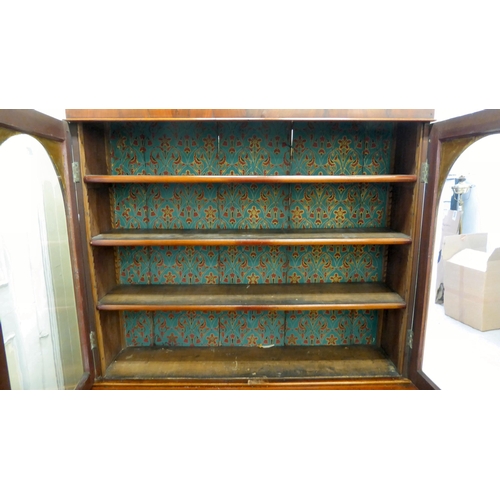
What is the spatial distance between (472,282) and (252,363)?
2.08 metres

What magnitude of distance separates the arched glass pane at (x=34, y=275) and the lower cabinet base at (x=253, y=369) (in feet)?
0.92

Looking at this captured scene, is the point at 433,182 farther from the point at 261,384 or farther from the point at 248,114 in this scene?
the point at 261,384

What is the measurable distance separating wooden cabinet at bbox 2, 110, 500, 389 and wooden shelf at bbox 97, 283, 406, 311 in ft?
0.03

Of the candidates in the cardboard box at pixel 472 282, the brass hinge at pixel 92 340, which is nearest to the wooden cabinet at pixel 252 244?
the brass hinge at pixel 92 340

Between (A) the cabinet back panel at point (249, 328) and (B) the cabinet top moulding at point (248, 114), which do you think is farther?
(A) the cabinet back panel at point (249, 328)

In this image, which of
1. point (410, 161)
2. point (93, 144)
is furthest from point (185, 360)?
Result: point (410, 161)

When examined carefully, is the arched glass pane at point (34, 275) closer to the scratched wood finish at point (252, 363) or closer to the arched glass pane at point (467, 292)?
the scratched wood finish at point (252, 363)

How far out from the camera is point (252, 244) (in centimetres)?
160

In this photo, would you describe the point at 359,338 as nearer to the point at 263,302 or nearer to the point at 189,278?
the point at 263,302

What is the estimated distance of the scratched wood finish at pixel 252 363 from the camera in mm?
1740

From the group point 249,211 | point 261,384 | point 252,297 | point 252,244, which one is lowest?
point 261,384

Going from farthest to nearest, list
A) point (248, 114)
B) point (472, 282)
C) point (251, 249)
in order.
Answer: point (472, 282), point (251, 249), point (248, 114)

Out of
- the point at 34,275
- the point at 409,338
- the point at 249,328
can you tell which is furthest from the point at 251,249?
the point at 34,275

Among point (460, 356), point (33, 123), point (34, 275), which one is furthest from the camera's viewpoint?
point (460, 356)
